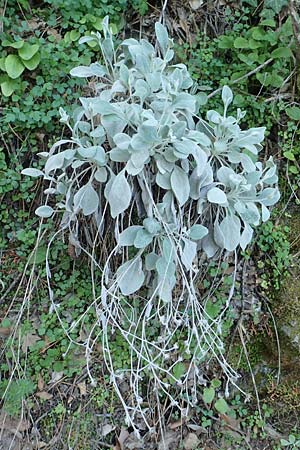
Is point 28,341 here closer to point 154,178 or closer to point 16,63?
point 154,178

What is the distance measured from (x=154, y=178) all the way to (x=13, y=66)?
0.77 meters

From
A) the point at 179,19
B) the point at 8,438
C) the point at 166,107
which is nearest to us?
the point at 166,107

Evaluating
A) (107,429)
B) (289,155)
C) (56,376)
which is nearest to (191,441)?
(107,429)

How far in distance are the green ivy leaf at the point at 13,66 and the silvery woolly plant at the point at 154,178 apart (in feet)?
1.10

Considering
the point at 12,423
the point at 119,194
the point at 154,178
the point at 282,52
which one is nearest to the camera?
the point at 119,194

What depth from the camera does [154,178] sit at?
1.74 m

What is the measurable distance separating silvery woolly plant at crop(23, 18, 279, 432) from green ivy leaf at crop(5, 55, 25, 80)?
33 centimetres

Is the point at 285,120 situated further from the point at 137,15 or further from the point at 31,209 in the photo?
the point at 31,209

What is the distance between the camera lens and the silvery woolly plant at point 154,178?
1620 mm

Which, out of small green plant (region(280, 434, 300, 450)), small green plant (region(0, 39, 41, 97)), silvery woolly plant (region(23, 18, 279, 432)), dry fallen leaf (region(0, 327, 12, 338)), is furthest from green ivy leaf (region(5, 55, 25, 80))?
small green plant (region(280, 434, 300, 450))

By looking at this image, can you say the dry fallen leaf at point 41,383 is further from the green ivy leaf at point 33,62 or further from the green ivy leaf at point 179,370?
the green ivy leaf at point 33,62

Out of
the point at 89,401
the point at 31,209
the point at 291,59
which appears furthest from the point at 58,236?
the point at 291,59

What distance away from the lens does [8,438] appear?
1889 millimetres

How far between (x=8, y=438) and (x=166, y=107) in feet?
4.60
